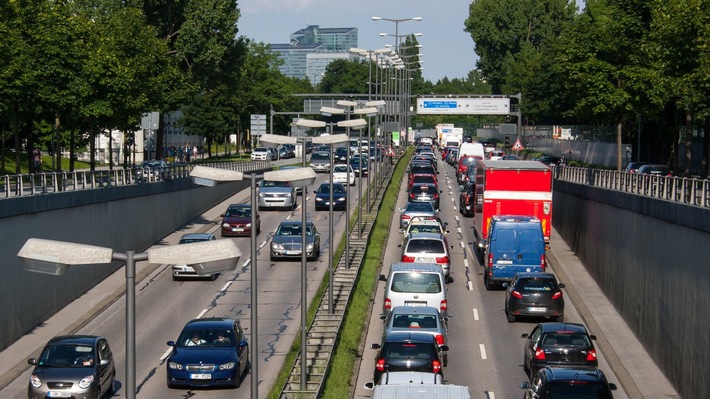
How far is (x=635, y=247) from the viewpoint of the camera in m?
33.9

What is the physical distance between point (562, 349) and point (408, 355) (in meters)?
4.05

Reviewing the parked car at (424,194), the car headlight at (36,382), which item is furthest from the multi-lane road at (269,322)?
the parked car at (424,194)

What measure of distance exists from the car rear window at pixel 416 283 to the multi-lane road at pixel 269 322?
154cm

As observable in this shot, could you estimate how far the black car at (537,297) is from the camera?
3275 centimetres

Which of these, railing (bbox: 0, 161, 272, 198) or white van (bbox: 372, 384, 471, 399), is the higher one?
railing (bbox: 0, 161, 272, 198)

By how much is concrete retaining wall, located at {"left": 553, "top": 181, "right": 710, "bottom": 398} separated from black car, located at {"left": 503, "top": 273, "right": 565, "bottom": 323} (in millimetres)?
2456

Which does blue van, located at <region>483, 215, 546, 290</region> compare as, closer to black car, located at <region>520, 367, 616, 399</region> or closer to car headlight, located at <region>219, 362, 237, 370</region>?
car headlight, located at <region>219, 362, 237, 370</region>

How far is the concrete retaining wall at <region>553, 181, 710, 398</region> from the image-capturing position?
25.3 metres

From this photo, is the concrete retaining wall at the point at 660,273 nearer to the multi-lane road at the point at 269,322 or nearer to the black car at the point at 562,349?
the multi-lane road at the point at 269,322

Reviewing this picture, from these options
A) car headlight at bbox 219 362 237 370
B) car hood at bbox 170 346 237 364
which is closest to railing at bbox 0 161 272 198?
car hood at bbox 170 346 237 364

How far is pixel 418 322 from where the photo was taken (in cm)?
2800

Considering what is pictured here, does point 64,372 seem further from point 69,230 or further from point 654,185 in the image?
point 654,185

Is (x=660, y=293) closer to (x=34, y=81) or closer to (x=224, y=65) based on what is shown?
(x=34, y=81)

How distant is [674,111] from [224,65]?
3551 centimetres
